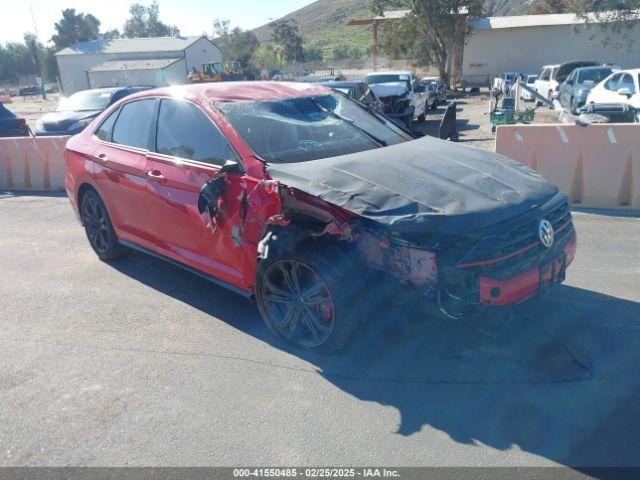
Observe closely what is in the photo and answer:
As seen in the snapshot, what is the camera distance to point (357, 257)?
3.55 m

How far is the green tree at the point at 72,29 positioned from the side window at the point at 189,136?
97.3 metres

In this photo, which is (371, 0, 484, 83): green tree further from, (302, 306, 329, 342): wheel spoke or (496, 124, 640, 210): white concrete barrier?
(302, 306, 329, 342): wheel spoke

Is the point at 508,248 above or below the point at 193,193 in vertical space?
below

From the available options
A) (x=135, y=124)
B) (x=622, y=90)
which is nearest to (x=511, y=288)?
→ (x=135, y=124)

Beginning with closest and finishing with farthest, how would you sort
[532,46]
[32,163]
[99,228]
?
[99,228], [32,163], [532,46]

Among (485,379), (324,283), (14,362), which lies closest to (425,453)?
(485,379)

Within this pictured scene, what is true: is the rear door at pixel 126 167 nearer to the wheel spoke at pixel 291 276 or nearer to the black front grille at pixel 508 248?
the wheel spoke at pixel 291 276

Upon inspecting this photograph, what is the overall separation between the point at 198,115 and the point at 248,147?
0.68 meters

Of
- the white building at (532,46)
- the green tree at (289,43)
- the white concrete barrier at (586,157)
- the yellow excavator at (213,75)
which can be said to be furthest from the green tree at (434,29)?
the white concrete barrier at (586,157)

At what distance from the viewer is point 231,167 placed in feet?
12.6

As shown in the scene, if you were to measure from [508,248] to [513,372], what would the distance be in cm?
83

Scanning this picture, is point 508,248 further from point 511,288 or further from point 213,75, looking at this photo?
point 213,75

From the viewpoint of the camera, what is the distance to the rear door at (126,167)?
487 centimetres

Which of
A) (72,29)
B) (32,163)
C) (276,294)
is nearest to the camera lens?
(276,294)
